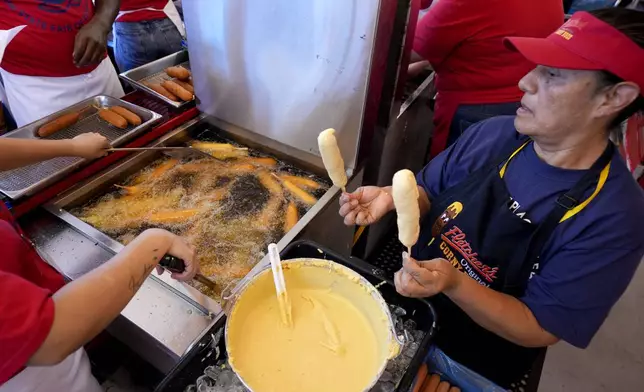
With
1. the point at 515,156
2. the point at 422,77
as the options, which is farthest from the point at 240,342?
the point at 422,77

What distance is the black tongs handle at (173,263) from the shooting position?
113cm

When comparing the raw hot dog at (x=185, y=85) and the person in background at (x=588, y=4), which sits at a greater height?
the person in background at (x=588, y=4)

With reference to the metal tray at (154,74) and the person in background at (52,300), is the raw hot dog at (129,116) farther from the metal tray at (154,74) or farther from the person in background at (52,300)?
the person in background at (52,300)

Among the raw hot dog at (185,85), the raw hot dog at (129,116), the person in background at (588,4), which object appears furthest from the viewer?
the person in background at (588,4)

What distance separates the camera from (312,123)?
1.77 metres

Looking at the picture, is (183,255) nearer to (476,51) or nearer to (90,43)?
(90,43)

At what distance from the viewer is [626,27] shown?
979 mm

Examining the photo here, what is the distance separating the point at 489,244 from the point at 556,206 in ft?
0.74

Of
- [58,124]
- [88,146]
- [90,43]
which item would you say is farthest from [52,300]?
[90,43]

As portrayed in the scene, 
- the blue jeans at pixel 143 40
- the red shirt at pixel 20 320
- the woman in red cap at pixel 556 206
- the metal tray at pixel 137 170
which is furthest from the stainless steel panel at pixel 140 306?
the blue jeans at pixel 143 40

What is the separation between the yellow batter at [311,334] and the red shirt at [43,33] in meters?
1.96

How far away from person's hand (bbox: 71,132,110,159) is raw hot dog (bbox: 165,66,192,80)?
2.97ft

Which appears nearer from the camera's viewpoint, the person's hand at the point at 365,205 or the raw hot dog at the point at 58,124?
the person's hand at the point at 365,205

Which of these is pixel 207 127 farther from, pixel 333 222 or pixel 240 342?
pixel 240 342
